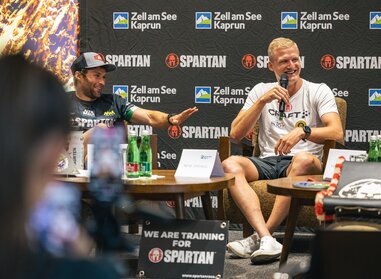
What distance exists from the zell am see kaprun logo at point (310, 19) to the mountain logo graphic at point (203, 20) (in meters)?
0.55

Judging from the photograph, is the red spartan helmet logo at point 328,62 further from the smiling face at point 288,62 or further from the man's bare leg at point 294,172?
the man's bare leg at point 294,172

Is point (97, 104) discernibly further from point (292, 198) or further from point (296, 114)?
point (292, 198)

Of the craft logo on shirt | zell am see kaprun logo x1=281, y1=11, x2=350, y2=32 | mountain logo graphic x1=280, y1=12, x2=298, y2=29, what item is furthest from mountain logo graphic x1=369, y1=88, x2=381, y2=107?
the craft logo on shirt

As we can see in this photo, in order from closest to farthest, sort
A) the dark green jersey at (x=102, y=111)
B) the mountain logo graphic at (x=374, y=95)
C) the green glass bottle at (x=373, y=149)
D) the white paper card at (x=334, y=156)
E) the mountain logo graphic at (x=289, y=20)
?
the white paper card at (x=334, y=156), the green glass bottle at (x=373, y=149), the dark green jersey at (x=102, y=111), the mountain logo graphic at (x=374, y=95), the mountain logo graphic at (x=289, y=20)

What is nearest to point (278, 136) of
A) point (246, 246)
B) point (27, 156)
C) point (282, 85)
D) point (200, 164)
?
point (282, 85)

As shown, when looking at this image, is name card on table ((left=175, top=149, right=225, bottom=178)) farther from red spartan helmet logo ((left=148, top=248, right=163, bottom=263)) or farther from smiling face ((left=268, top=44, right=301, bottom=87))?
smiling face ((left=268, top=44, right=301, bottom=87))

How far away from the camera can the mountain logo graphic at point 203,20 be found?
5527mm

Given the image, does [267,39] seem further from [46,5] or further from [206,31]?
[46,5]

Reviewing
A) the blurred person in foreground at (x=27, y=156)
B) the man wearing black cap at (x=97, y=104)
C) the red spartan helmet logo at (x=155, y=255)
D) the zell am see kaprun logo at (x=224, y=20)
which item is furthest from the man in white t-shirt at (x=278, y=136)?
the blurred person in foreground at (x=27, y=156)

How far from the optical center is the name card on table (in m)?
3.71

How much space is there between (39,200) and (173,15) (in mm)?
4912

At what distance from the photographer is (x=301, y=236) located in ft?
16.9

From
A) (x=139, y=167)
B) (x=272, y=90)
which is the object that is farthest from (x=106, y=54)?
(x=139, y=167)

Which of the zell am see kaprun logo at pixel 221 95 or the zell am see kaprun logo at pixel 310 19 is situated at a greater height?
the zell am see kaprun logo at pixel 310 19
